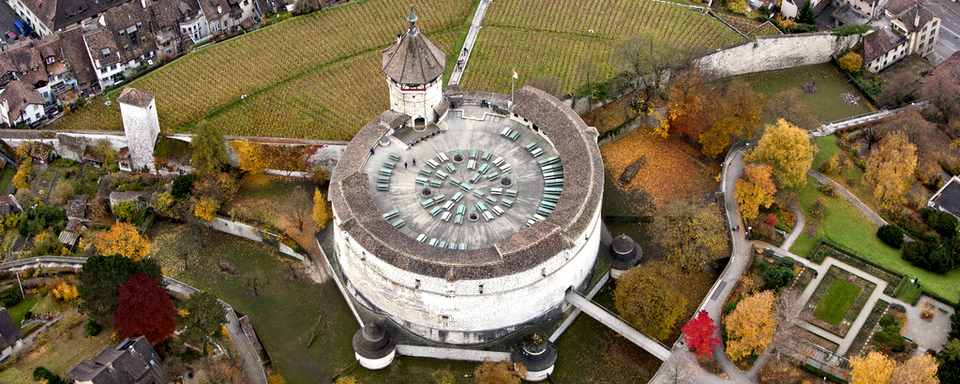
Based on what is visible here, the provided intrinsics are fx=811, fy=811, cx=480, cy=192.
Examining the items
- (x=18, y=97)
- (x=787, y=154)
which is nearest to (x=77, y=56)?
(x=18, y=97)

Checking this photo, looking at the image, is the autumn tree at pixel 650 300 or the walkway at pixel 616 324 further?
the walkway at pixel 616 324

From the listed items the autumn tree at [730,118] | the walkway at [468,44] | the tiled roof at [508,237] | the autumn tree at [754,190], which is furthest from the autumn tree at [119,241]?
the autumn tree at [754,190]

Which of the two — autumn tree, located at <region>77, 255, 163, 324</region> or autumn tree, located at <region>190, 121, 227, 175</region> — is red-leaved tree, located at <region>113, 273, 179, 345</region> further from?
autumn tree, located at <region>190, 121, 227, 175</region>

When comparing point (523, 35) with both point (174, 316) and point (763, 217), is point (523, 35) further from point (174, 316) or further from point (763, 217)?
point (174, 316)

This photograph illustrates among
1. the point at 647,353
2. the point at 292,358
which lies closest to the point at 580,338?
the point at 647,353

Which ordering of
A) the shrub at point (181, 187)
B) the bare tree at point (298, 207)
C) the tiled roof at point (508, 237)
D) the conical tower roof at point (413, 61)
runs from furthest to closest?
1. the bare tree at point (298, 207)
2. the shrub at point (181, 187)
3. the conical tower roof at point (413, 61)
4. the tiled roof at point (508, 237)

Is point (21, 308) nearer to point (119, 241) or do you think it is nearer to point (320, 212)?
point (119, 241)

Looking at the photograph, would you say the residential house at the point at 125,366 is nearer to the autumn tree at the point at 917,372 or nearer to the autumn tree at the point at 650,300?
the autumn tree at the point at 650,300

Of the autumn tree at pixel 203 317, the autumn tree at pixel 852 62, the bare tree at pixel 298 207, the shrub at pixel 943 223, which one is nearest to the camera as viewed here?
the autumn tree at pixel 203 317

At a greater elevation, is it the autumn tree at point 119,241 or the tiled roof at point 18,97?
the tiled roof at point 18,97
